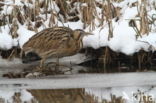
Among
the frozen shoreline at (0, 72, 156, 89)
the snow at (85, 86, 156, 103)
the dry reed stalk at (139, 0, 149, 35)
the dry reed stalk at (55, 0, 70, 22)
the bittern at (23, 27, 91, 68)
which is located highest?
the dry reed stalk at (55, 0, 70, 22)

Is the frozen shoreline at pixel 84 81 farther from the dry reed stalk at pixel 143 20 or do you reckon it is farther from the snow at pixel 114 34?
the dry reed stalk at pixel 143 20

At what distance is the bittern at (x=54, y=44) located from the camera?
28.3 feet

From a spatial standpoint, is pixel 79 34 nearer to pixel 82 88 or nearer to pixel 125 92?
pixel 82 88

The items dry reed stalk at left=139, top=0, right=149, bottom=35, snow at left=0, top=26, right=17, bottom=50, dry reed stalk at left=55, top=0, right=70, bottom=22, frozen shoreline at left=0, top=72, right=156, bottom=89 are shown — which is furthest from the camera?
dry reed stalk at left=55, top=0, right=70, bottom=22

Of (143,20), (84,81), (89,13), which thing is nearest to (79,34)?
(89,13)

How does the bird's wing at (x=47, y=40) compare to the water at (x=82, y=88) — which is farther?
the bird's wing at (x=47, y=40)

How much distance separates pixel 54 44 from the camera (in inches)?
342

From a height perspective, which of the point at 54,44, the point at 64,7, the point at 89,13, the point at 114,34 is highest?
the point at 64,7

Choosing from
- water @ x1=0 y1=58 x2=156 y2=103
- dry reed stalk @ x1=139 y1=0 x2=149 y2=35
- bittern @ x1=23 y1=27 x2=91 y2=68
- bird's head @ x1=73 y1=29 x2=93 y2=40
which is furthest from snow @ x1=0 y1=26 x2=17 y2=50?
dry reed stalk @ x1=139 y1=0 x2=149 y2=35

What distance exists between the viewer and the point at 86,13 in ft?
31.0

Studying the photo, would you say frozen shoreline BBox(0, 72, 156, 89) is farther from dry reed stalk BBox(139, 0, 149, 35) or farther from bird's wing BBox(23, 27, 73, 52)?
dry reed stalk BBox(139, 0, 149, 35)

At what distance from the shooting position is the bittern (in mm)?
8633

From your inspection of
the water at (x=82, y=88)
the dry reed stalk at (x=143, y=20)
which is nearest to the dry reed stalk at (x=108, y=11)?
the dry reed stalk at (x=143, y=20)

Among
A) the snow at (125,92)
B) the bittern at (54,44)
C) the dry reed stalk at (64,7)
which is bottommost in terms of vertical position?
the snow at (125,92)
